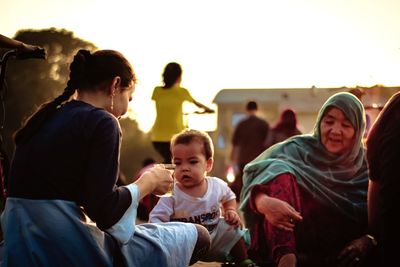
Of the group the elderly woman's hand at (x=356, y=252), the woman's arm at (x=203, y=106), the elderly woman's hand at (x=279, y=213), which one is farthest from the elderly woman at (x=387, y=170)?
the woman's arm at (x=203, y=106)

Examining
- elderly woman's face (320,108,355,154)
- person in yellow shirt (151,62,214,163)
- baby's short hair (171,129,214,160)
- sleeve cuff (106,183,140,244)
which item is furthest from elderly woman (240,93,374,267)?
person in yellow shirt (151,62,214,163)

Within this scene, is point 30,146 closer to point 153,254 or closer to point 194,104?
point 153,254

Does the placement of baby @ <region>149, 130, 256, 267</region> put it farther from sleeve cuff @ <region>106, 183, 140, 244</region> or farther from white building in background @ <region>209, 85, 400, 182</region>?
white building in background @ <region>209, 85, 400, 182</region>

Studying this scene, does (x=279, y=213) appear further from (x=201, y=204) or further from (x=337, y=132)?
(x=337, y=132)

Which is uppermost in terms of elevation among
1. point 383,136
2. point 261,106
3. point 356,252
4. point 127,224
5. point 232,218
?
point 383,136

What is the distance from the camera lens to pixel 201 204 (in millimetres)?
5535

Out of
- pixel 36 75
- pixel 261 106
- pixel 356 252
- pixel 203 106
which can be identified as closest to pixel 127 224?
pixel 356 252

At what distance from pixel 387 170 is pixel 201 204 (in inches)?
57.9

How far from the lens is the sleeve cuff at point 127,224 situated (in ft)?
12.3

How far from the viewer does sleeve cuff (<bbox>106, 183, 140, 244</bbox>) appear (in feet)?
12.3

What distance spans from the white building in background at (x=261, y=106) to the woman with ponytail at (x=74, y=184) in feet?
122

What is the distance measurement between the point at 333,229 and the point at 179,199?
3.83 ft

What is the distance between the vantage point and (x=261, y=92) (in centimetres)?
4838

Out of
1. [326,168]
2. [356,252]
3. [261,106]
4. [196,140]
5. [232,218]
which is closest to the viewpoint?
[356,252]
